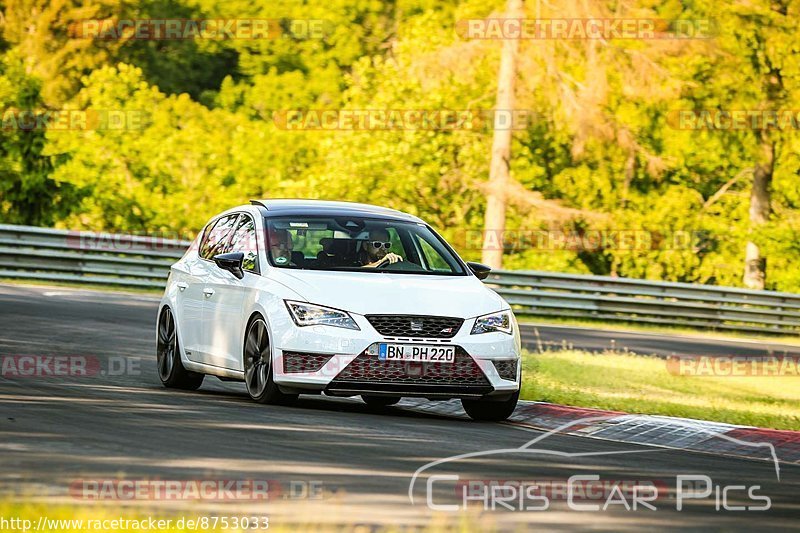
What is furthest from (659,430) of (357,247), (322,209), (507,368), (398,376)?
(322,209)

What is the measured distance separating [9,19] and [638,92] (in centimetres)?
4431

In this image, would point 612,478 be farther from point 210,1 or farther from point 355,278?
point 210,1

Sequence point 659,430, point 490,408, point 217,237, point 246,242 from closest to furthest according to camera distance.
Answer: point 659,430 → point 490,408 → point 246,242 → point 217,237

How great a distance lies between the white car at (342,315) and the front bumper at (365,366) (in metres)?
0.01

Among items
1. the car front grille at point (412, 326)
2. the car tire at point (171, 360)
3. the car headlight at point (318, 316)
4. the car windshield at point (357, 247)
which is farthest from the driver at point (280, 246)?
the car tire at point (171, 360)

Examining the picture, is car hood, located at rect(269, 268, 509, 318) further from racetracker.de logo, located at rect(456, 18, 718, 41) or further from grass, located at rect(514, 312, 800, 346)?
racetracker.de logo, located at rect(456, 18, 718, 41)

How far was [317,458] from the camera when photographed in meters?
8.62

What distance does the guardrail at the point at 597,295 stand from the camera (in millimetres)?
30578

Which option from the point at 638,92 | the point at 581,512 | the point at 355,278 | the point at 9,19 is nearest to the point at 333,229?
the point at 355,278

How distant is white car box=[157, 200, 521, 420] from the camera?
1118cm

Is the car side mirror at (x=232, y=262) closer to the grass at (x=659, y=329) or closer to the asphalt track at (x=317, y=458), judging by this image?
the asphalt track at (x=317, y=458)

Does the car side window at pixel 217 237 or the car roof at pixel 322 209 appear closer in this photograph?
the car roof at pixel 322 209

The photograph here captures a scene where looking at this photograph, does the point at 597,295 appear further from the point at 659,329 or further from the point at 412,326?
the point at 412,326

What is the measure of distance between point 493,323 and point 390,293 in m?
Result: 0.84
